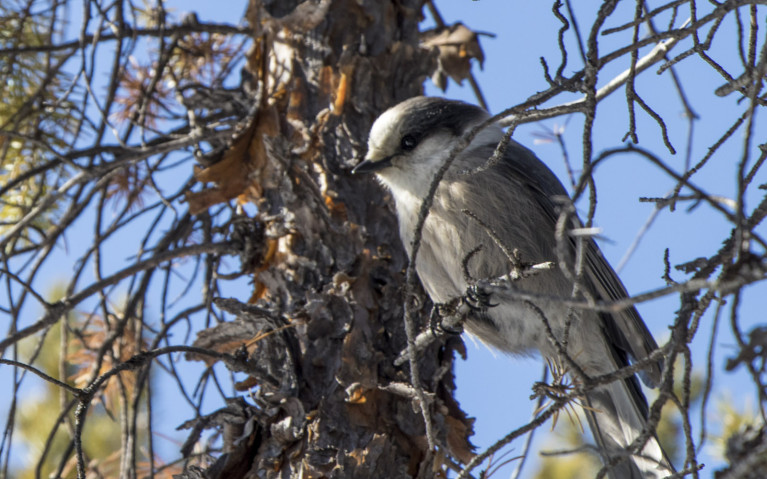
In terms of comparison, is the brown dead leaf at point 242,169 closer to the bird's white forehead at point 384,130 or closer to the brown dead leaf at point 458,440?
the bird's white forehead at point 384,130

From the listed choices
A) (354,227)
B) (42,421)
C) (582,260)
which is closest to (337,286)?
(354,227)

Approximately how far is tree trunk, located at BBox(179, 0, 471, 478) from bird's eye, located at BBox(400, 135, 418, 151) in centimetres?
14

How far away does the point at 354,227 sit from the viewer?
2.49m

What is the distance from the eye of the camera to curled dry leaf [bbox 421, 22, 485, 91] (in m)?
2.96

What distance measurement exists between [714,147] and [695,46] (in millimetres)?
196

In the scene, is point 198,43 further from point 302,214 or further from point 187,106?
point 302,214

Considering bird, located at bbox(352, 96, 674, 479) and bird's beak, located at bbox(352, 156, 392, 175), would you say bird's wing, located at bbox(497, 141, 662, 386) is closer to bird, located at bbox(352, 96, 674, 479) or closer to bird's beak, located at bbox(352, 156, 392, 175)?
bird, located at bbox(352, 96, 674, 479)

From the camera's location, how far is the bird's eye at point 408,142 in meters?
2.64

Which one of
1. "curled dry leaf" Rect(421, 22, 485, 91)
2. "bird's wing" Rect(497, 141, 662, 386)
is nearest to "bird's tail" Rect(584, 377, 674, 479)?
"bird's wing" Rect(497, 141, 662, 386)

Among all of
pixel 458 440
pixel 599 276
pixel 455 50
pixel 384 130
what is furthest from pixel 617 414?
pixel 455 50

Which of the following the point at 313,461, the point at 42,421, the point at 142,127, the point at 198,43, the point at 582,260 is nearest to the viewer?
the point at 582,260

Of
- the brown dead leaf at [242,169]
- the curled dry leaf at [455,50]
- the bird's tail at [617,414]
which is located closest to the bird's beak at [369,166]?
the brown dead leaf at [242,169]

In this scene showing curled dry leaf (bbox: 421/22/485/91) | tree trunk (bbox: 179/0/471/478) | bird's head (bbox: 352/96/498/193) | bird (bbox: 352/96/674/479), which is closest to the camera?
tree trunk (bbox: 179/0/471/478)

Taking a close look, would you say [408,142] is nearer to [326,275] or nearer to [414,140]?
[414,140]
